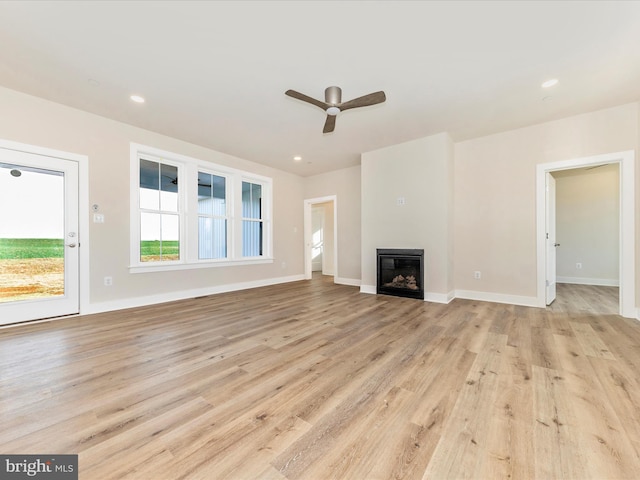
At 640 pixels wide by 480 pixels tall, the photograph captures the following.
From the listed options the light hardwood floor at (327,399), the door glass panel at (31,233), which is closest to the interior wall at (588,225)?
the light hardwood floor at (327,399)

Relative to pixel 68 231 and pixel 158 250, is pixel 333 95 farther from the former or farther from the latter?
pixel 68 231

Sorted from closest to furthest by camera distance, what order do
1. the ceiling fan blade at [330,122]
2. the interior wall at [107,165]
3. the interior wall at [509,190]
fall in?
the ceiling fan blade at [330,122] → the interior wall at [107,165] → the interior wall at [509,190]

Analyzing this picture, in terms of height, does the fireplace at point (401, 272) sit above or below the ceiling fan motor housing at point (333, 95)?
below

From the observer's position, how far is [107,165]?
356cm

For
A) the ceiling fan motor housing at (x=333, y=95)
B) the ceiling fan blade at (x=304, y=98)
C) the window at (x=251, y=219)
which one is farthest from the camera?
the window at (x=251, y=219)

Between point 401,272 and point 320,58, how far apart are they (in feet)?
10.8

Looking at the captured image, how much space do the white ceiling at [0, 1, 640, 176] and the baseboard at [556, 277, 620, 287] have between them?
3941mm

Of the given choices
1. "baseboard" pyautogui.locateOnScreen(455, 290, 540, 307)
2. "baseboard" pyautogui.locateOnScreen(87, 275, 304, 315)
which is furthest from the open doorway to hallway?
"baseboard" pyautogui.locateOnScreen(87, 275, 304, 315)

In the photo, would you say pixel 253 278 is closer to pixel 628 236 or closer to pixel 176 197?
pixel 176 197

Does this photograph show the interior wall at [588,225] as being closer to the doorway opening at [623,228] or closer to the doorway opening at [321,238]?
the doorway opening at [623,228]

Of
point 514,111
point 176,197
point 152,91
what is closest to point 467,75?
point 514,111

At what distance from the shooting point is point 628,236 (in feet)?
10.4

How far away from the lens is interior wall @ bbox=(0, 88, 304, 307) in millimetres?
3006

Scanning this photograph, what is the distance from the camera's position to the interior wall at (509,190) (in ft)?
11.0
